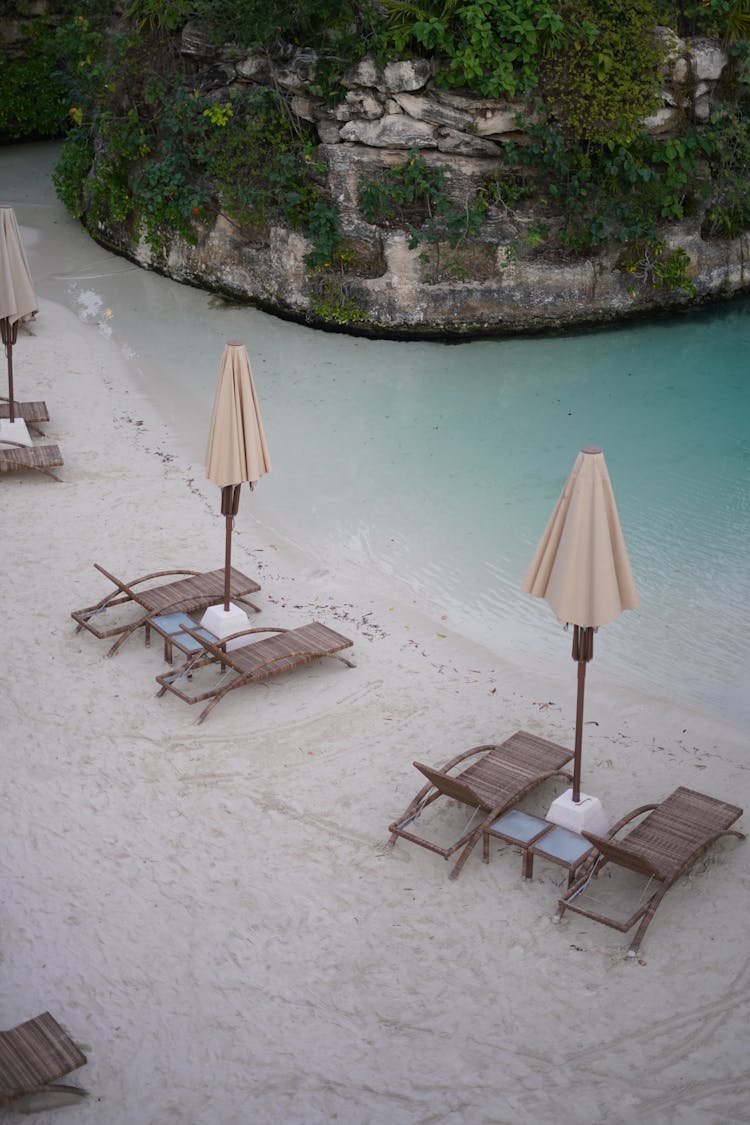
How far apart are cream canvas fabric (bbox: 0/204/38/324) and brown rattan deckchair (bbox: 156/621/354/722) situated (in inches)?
205

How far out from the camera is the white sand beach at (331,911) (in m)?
6.55

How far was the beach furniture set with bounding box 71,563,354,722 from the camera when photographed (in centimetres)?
Answer: 1003

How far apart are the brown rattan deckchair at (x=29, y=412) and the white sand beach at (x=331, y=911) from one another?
3898mm

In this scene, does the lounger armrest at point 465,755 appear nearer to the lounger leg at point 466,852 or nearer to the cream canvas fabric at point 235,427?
the lounger leg at point 466,852

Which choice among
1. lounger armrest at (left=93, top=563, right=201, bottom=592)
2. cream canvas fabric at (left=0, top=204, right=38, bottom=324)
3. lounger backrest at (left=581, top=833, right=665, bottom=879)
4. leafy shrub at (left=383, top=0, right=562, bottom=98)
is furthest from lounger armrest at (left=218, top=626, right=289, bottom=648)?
leafy shrub at (left=383, top=0, right=562, bottom=98)

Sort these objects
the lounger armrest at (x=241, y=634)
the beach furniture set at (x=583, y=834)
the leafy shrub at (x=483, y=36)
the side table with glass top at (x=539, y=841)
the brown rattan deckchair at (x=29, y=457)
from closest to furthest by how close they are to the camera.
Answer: the beach furniture set at (x=583, y=834)
the side table with glass top at (x=539, y=841)
the lounger armrest at (x=241, y=634)
the brown rattan deckchair at (x=29, y=457)
the leafy shrub at (x=483, y=36)

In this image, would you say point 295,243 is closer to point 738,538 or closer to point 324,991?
point 738,538

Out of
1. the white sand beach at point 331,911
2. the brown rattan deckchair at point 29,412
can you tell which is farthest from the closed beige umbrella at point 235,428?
the brown rattan deckchair at point 29,412

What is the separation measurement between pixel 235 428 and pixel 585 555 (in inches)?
134

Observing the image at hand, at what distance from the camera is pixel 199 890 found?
7.92 metres

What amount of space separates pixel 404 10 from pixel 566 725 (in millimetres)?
13512

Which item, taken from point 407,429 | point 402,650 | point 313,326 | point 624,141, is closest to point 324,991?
point 402,650

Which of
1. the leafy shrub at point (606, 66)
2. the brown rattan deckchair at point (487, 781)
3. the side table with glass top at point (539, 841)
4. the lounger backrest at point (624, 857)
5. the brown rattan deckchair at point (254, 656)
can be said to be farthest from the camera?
the leafy shrub at point (606, 66)

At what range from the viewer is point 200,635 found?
10.5 m
